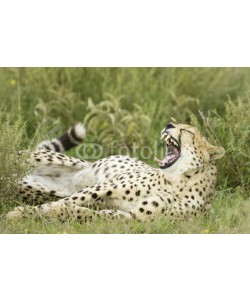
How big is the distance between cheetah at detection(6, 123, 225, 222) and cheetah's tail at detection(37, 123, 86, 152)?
371mm

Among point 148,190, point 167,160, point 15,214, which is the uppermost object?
point 167,160

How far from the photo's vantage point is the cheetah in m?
4.41

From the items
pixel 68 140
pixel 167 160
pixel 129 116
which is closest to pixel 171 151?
pixel 167 160

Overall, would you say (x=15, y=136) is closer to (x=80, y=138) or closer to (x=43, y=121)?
(x=80, y=138)

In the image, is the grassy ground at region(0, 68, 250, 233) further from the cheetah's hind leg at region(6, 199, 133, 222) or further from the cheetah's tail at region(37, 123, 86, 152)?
the cheetah's tail at region(37, 123, 86, 152)

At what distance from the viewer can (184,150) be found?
455cm

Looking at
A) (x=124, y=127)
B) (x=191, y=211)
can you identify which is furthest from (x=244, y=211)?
→ (x=124, y=127)

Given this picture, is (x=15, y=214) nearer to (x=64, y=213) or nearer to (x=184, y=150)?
(x=64, y=213)

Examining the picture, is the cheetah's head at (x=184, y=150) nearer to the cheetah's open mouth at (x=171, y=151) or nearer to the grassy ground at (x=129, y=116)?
the cheetah's open mouth at (x=171, y=151)

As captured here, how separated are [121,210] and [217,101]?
2745mm

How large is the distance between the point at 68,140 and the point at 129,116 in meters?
0.98

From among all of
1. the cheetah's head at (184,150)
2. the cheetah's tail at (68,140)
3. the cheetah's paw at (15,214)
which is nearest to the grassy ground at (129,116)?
the cheetah's paw at (15,214)

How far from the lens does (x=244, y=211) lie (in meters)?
4.66

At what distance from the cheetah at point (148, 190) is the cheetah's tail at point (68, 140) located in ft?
1.22
